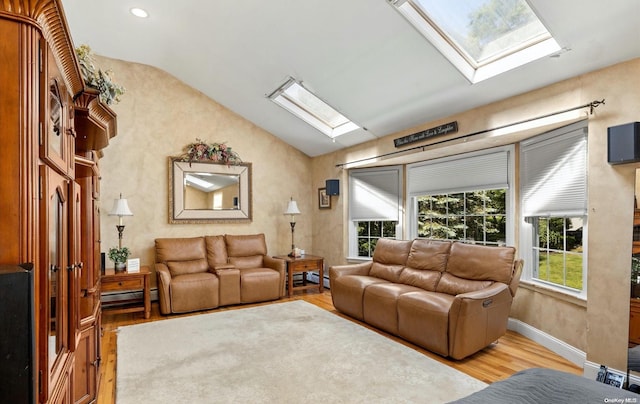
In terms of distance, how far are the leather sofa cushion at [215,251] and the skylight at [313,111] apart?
2.31 metres

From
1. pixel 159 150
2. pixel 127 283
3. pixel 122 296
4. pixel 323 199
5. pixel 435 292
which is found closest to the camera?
pixel 435 292

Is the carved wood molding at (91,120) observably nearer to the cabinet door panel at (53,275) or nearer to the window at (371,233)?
the cabinet door panel at (53,275)

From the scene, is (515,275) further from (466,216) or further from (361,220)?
(361,220)

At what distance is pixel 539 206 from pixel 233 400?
3316mm

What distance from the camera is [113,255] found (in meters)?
4.56

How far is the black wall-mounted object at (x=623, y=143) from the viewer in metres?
2.35

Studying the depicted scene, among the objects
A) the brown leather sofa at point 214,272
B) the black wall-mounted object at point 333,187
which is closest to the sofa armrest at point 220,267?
the brown leather sofa at point 214,272

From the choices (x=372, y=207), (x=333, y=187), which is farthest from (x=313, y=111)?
(x=372, y=207)

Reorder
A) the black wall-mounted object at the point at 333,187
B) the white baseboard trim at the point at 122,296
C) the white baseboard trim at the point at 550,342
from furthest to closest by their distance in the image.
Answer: the black wall-mounted object at the point at 333,187 < the white baseboard trim at the point at 122,296 < the white baseboard trim at the point at 550,342

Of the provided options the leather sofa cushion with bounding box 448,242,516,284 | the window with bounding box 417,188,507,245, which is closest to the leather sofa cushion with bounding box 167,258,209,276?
the window with bounding box 417,188,507,245

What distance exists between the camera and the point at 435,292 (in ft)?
12.4

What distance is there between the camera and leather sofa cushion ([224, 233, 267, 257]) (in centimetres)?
553

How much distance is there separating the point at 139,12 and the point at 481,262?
4417 mm

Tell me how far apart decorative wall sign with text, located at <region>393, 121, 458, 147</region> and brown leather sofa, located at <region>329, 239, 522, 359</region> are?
1.27m
